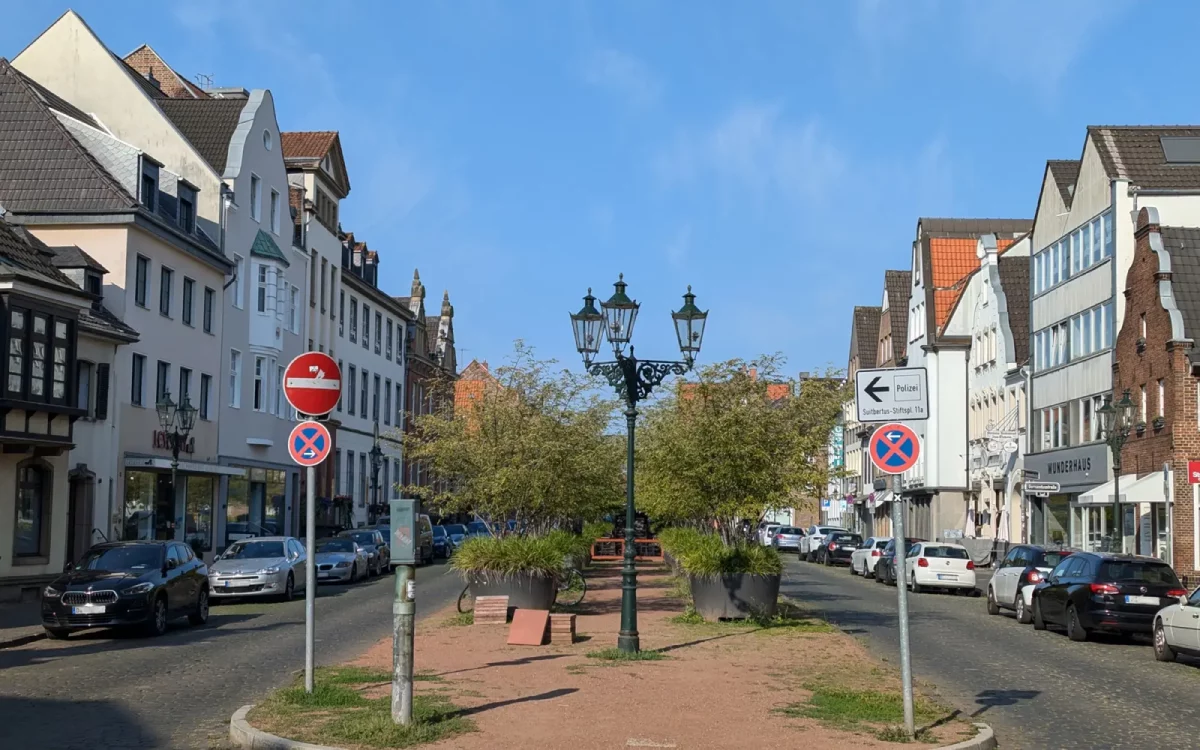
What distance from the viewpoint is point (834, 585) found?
40344 mm

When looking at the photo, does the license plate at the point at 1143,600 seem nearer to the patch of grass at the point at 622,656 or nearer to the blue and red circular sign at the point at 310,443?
the patch of grass at the point at 622,656

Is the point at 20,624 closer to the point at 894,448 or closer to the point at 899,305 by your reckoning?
the point at 894,448

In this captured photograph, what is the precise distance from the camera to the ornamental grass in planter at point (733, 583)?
23.0 metres

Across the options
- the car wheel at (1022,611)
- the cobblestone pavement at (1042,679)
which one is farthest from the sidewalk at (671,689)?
the car wheel at (1022,611)

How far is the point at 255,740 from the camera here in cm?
1097

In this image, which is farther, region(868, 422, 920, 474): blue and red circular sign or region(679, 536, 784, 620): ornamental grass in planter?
region(679, 536, 784, 620): ornamental grass in planter

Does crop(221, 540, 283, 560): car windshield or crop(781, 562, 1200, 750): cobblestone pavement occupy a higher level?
crop(221, 540, 283, 560): car windshield

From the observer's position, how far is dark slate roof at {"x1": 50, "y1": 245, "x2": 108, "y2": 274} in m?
33.3

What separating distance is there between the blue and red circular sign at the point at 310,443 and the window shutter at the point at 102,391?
867 inches

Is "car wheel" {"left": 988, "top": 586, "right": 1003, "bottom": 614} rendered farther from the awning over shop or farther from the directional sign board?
the directional sign board

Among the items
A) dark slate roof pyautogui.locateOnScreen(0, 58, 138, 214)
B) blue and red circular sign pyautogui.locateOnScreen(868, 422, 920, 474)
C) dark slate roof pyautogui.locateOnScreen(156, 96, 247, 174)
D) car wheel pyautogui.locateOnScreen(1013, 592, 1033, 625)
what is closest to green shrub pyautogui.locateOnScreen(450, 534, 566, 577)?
car wheel pyautogui.locateOnScreen(1013, 592, 1033, 625)

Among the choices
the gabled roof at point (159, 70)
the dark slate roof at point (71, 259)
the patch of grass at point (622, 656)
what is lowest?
the patch of grass at point (622, 656)

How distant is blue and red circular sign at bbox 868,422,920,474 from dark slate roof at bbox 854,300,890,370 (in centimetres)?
7182

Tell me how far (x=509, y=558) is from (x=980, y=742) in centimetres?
1247
